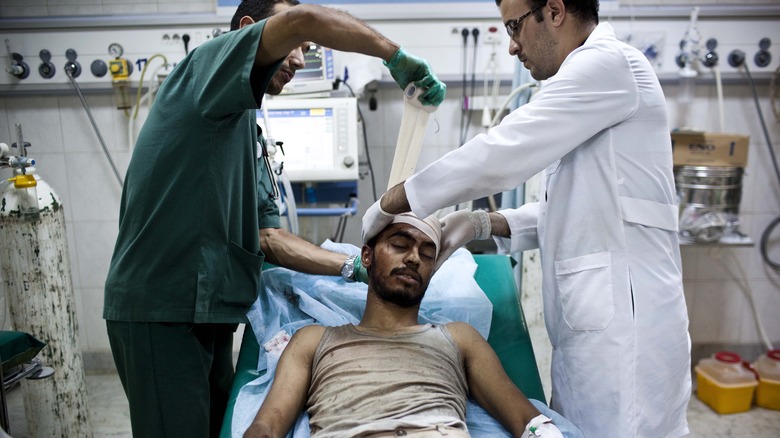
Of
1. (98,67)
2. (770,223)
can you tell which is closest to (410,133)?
(98,67)

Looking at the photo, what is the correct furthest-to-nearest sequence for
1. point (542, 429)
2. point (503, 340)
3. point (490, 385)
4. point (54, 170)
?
point (54, 170)
point (503, 340)
point (490, 385)
point (542, 429)

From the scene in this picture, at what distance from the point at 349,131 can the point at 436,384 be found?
137 centimetres

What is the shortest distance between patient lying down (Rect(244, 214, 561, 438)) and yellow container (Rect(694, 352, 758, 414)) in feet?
6.26

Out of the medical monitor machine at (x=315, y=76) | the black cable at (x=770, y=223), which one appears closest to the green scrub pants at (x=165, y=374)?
the medical monitor machine at (x=315, y=76)

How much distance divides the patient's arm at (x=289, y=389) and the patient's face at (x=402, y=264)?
0.75 feet

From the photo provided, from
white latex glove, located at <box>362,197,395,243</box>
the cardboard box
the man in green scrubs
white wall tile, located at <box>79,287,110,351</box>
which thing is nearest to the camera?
the man in green scrubs

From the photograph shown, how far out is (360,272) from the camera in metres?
1.80

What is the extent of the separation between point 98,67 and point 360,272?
2.09 meters

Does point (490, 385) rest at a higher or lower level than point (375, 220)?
lower

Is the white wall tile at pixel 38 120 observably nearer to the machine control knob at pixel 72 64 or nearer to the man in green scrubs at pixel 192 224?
the machine control knob at pixel 72 64

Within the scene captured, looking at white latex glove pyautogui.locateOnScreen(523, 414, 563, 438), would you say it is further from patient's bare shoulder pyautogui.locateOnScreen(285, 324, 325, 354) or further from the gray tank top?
patient's bare shoulder pyautogui.locateOnScreen(285, 324, 325, 354)

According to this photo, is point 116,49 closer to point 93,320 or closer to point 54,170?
point 54,170

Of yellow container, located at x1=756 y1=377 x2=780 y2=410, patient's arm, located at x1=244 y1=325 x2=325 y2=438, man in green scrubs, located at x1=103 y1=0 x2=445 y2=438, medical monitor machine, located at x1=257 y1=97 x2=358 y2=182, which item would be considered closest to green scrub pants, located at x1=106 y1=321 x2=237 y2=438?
man in green scrubs, located at x1=103 y1=0 x2=445 y2=438

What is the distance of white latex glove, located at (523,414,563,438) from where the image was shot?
1284mm
